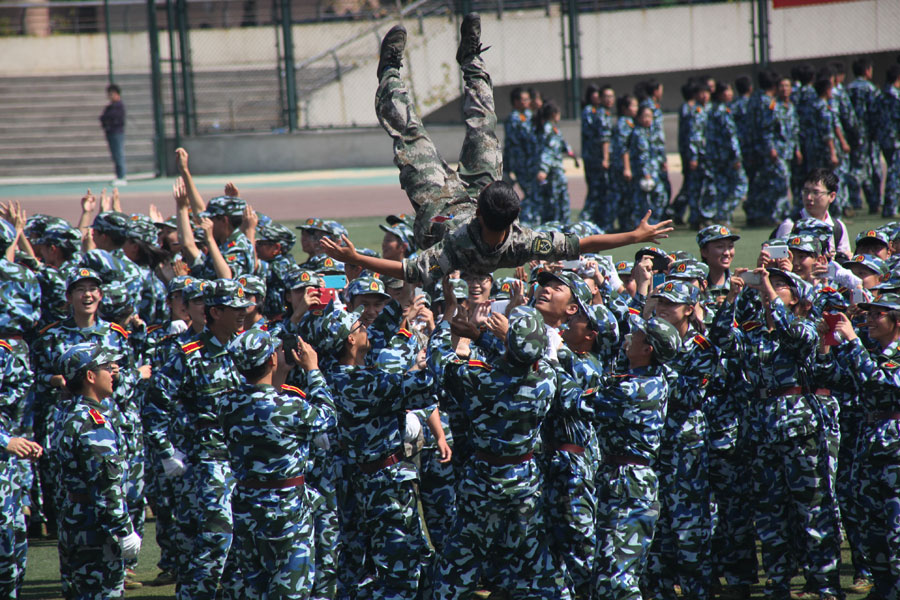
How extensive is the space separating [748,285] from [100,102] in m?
21.4

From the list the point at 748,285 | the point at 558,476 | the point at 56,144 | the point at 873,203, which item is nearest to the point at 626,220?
the point at 873,203

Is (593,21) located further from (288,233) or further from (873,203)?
(288,233)

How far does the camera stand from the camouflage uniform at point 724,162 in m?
13.4

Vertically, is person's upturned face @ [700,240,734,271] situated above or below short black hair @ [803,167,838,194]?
below

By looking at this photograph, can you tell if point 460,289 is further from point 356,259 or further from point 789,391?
point 789,391

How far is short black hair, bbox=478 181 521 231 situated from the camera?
591 centimetres

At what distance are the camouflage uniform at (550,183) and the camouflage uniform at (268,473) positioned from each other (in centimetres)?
890

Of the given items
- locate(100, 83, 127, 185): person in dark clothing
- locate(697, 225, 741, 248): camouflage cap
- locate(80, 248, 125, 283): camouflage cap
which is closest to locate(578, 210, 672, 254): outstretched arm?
locate(697, 225, 741, 248): camouflage cap

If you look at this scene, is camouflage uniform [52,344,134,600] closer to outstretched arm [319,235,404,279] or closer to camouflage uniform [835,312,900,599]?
outstretched arm [319,235,404,279]

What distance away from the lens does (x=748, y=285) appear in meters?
6.15

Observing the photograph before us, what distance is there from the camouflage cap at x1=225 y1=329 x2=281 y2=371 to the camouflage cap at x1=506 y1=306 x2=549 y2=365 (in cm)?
126

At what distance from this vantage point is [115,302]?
23.6 feet

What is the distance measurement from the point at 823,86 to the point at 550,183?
151 inches

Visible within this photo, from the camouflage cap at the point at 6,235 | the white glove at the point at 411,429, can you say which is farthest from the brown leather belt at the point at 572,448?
the camouflage cap at the point at 6,235
